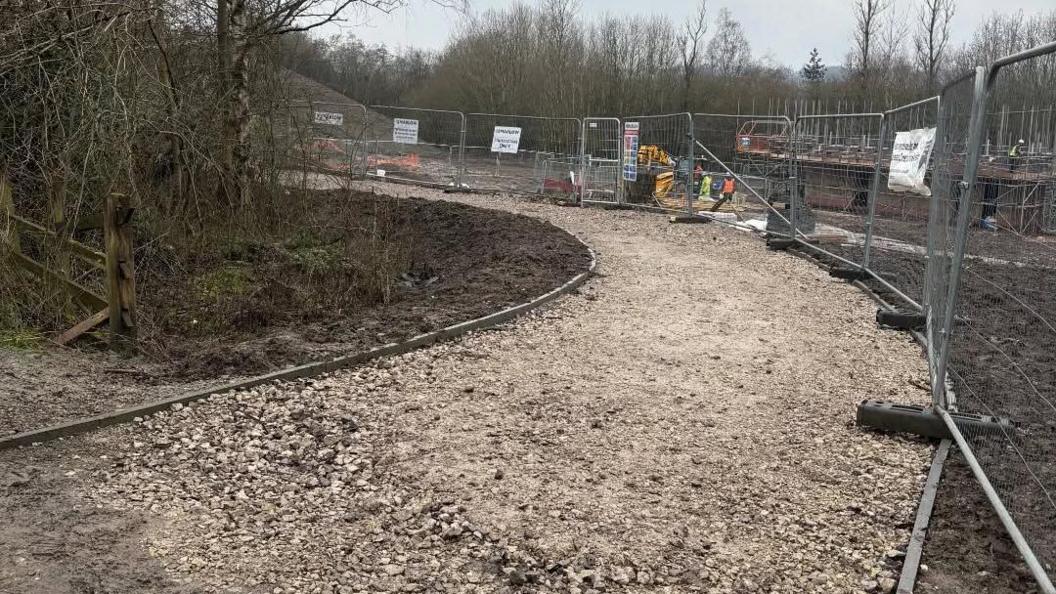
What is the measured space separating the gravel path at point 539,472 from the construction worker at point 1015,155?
5.80 ft

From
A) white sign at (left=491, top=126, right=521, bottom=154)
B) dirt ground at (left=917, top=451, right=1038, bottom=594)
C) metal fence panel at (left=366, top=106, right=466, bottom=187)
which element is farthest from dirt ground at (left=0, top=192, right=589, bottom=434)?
metal fence panel at (left=366, top=106, right=466, bottom=187)

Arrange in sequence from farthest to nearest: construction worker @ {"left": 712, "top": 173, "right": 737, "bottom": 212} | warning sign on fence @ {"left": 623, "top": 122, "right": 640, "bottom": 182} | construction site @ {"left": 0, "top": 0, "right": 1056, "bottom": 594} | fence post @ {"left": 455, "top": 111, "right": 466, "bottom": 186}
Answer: fence post @ {"left": 455, "top": 111, "right": 466, "bottom": 186} → warning sign on fence @ {"left": 623, "top": 122, "right": 640, "bottom": 182} → construction worker @ {"left": 712, "top": 173, "right": 737, "bottom": 212} → construction site @ {"left": 0, "top": 0, "right": 1056, "bottom": 594}

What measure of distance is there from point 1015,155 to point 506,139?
19.8m

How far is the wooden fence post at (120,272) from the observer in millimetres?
Answer: 6773

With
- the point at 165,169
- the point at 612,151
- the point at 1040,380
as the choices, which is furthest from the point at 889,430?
the point at 612,151

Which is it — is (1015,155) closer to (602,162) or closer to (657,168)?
(657,168)

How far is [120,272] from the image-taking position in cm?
697

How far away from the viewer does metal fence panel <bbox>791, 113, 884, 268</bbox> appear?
11.8 m

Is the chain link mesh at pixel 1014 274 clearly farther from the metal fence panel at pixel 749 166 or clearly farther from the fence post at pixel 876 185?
the metal fence panel at pixel 749 166

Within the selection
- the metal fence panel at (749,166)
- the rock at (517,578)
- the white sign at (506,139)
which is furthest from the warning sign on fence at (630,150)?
the rock at (517,578)

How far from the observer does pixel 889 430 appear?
5.93 metres

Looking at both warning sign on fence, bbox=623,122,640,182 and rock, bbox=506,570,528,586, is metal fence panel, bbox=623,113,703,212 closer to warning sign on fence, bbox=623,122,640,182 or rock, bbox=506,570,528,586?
warning sign on fence, bbox=623,122,640,182

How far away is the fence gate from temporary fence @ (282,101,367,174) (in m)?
7.13

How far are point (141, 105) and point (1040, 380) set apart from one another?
8196 millimetres
